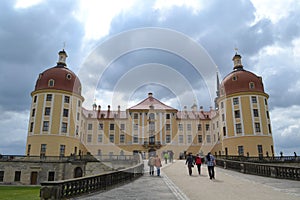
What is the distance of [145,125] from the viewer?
51094mm

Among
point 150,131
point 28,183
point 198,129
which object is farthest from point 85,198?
point 198,129

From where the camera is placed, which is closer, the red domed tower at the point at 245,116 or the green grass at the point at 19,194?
the green grass at the point at 19,194

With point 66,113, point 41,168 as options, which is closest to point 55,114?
point 66,113

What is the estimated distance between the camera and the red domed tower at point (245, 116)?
37.1 meters

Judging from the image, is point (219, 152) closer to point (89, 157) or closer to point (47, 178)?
point (89, 157)

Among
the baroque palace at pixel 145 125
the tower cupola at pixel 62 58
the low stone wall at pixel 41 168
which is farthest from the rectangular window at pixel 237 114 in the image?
the tower cupola at pixel 62 58

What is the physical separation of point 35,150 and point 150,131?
73.6 feet

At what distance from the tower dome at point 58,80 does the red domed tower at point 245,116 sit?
25.9 meters

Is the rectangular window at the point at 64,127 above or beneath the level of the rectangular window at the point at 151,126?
beneath

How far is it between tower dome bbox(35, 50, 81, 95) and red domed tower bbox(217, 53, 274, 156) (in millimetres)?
25856

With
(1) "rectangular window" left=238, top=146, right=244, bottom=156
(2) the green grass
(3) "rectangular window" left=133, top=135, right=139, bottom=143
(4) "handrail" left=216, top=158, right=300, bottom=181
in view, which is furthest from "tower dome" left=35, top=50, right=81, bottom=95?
(4) "handrail" left=216, top=158, right=300, bottom=181

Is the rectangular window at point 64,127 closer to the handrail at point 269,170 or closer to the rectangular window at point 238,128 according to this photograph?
the handrail at point 269,170

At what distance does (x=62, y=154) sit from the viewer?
37281mm

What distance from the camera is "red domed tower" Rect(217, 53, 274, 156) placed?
122ft
